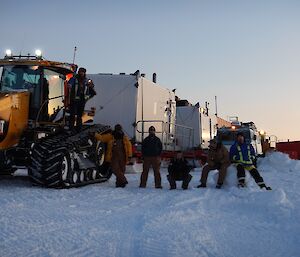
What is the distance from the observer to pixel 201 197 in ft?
27.2

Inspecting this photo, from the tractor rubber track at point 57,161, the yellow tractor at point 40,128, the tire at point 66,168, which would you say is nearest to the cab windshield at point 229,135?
the yellow tractor at point 40,128

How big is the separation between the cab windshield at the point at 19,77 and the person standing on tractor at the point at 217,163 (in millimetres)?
4736

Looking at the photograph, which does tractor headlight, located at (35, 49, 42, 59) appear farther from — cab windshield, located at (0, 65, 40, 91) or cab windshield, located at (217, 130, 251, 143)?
cab windshield, located at (217, 130, 251, 143)

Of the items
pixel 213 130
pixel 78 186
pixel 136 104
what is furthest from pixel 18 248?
pixel 213 130

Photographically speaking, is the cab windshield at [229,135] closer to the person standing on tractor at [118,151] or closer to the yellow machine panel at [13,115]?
the person standing on tractor at [118,151]

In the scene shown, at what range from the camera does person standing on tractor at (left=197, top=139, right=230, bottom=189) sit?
10.3m

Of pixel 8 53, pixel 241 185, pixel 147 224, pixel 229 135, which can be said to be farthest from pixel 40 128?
pixel 229 135

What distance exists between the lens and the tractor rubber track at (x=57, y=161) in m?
8.80

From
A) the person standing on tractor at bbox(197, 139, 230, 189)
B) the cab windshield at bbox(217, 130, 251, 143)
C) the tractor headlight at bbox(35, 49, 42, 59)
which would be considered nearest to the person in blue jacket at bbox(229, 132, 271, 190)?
the person standing on tractor at bbox(197, 139, 230, 189)

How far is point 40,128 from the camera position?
9789mm

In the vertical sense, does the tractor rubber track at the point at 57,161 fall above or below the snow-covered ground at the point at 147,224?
above

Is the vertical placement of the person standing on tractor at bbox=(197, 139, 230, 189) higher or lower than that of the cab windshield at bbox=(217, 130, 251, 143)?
lower

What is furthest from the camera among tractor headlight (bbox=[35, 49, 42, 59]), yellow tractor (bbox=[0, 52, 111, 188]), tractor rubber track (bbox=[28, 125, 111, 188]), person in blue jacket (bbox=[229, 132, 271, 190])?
tractor headlight (bbox=[35, 49, 42, 59])

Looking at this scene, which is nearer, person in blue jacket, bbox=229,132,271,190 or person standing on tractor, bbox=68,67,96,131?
person in blue jacket, bbox=229,132,271,190
